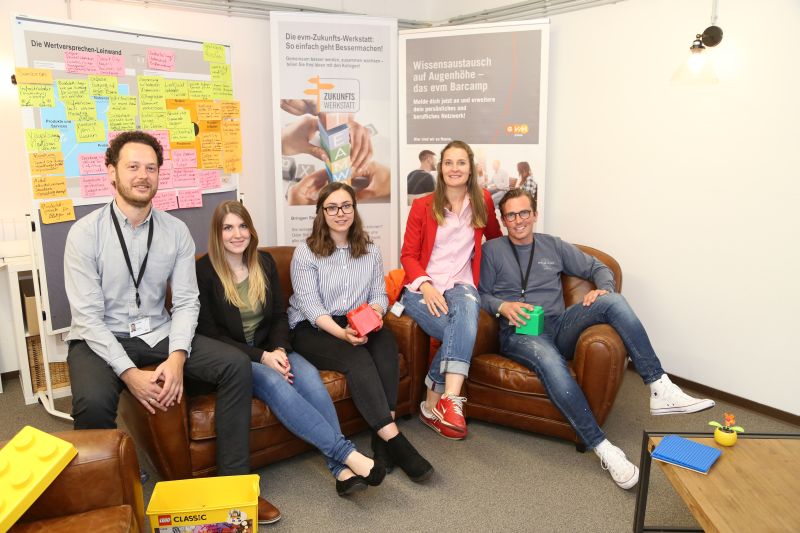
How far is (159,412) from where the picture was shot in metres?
2.26

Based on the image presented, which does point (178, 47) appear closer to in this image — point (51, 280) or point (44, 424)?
point (51, 280)

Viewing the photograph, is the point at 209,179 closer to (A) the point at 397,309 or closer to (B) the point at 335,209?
(B) the point at 335,209

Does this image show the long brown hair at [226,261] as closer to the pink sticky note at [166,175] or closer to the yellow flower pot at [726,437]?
the pink sticky note at [166,175]

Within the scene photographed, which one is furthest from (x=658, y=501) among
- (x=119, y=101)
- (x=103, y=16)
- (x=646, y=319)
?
(x=103, y=16)

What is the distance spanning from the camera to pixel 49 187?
9.88 ft

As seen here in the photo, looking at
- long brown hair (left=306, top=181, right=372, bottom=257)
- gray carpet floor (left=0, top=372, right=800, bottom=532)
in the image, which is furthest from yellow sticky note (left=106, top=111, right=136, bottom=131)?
gray carpet floor (left=0, top=372, right=800, bottom=532)

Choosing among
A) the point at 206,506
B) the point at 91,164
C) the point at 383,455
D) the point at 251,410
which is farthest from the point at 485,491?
the point at 91,164

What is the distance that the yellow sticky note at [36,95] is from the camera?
2.88m

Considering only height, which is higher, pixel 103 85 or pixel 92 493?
pixel 103 85

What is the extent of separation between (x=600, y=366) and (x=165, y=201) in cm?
251

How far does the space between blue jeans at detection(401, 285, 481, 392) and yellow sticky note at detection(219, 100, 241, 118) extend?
1.65 m

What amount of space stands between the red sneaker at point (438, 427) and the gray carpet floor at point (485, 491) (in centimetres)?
5

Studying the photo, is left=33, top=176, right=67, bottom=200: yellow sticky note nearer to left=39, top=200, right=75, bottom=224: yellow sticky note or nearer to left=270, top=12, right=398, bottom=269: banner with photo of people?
left=39, top=200, right=75, bottom=224: yellow sticky note

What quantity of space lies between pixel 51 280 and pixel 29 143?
2.29 feet
